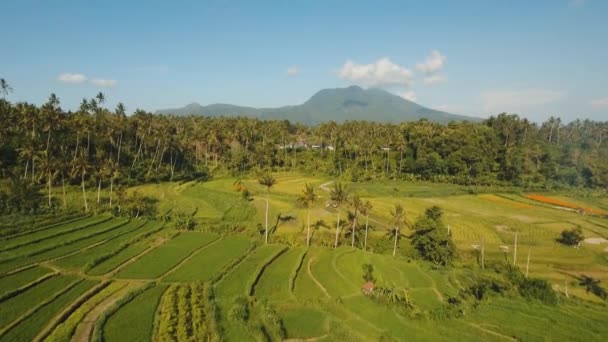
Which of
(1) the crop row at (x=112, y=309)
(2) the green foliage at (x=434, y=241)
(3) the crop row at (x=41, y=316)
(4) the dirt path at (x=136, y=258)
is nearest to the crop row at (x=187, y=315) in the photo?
(1) the crop row at (x=112, y=309)

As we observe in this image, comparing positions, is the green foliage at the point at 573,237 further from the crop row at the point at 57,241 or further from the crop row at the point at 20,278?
the crop row at the point at 20,278

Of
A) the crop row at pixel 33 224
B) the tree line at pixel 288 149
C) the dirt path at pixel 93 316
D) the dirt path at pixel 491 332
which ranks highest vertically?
the tree line at pixel 288 149

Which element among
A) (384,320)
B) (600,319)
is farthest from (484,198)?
(384,320)

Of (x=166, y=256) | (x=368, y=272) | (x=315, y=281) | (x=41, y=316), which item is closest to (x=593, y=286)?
(x=368, y=272)

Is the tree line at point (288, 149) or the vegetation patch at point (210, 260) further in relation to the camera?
the tree line at point (288, 149)

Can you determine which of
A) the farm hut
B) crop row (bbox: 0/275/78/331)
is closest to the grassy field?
crop row (bbox: 0/275/78/331)

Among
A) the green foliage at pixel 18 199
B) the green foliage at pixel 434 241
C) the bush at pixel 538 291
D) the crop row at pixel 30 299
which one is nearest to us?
the crop row at pixel 30 299
